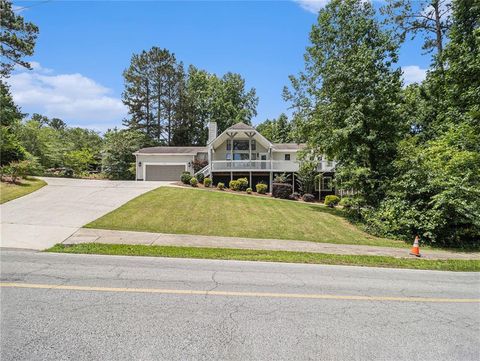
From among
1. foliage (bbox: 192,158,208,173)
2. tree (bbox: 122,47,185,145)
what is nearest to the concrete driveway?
foliage (bbox: 192,158,208,173)

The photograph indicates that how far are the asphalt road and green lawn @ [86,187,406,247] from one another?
6.17m

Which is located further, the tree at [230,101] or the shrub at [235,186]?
the tree at [230,101]

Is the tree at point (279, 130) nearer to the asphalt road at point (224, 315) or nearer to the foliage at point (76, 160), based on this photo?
the foliage at point (76, 160)

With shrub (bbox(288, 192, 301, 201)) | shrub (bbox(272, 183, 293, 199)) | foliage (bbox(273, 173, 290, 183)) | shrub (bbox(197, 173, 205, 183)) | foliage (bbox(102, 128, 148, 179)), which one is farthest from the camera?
foliage (bbox(102, 128, 148, 179))

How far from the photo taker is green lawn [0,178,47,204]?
675 inches

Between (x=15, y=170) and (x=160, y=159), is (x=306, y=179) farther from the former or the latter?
(x=15, y=170)

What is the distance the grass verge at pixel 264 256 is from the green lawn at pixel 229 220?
10.0 feet

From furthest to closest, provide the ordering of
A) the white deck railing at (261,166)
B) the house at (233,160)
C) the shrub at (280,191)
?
the house at (233,160) < the white deck railing at (261,166) < the shrub at (280,191)

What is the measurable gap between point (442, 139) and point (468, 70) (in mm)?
4839

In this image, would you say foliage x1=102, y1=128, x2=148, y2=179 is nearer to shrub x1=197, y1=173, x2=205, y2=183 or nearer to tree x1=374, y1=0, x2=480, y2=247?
shrub x1=197, y1=173, x2=205, y2=183

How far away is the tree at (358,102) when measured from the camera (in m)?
18.3

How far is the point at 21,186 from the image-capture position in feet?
66.2

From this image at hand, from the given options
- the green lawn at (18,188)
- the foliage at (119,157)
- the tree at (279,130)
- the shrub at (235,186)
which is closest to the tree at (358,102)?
the shrub at (235,186)

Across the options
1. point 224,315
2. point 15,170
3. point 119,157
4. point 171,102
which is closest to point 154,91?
point 171,102
